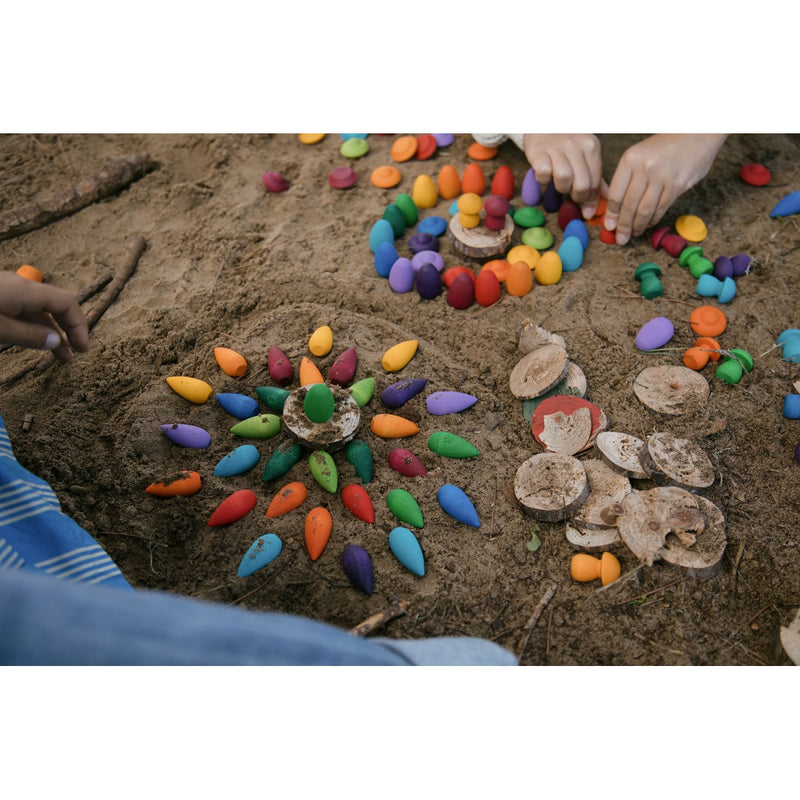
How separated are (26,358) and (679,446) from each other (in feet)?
5.67

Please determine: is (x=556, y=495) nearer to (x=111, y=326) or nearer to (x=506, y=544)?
(x=506, y=544)

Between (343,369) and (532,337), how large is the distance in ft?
1.64

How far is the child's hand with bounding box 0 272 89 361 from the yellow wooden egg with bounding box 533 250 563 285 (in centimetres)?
123

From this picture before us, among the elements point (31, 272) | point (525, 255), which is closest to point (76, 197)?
point (31, 272)

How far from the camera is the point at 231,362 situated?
179cm

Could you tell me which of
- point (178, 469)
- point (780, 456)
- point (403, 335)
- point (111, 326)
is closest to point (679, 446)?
point (780, 456)

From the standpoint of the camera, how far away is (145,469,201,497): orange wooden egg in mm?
1553

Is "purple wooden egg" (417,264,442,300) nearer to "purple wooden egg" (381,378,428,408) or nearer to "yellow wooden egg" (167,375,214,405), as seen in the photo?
"purple wooden egg" (381,378,428,408)

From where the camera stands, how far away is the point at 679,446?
156 centimetres

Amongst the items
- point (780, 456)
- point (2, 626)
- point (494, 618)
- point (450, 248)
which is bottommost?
point (780, 456)

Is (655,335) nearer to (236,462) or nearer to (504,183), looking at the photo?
(504,183)

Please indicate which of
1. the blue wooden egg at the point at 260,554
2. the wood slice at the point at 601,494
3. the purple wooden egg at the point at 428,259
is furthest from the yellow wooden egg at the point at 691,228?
the blue wooden egg at the point at 260,554

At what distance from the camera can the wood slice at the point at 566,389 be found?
1712 mm

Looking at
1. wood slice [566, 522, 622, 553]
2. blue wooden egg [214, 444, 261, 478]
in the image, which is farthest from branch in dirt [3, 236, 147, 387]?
wood slice [566, 522, 622, 553]
